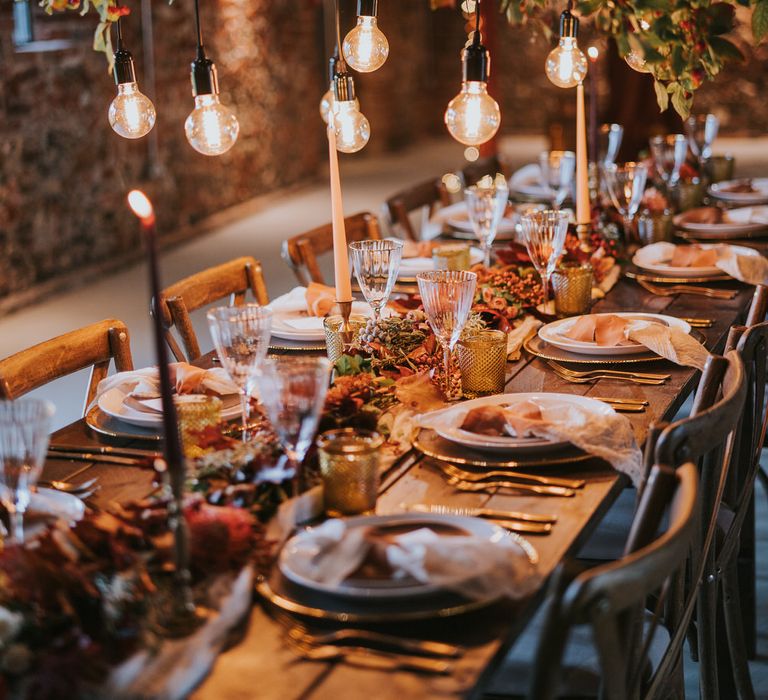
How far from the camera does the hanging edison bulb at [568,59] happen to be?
2555 millimetres

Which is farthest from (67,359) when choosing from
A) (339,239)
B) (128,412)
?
(339,239)

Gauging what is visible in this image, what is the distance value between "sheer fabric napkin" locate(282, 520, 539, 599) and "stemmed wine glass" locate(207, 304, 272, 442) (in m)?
0.43

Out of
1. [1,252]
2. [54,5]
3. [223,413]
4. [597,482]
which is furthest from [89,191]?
[597,482]

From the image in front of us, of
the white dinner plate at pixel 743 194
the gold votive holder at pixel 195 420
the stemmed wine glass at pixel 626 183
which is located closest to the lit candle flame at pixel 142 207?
the gold votive holder at pixel 195 420

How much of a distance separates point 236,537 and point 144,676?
0.83 ft

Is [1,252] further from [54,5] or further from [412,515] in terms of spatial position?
[412,515]

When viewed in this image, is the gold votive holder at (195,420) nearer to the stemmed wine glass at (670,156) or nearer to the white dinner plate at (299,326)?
the white dinner plate at (299,326)

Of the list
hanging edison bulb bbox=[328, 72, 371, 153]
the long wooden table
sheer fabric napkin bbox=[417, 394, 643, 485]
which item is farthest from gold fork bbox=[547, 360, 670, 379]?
hanging edison bulb bbox=[328, 72, 371, 153]

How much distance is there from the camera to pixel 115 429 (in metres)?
1.81

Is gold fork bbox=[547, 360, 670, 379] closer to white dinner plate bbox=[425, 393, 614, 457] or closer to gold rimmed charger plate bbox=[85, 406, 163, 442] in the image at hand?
white dinner plate bbox=[425, 393, 614, 457]

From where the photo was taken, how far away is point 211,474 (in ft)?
4.90

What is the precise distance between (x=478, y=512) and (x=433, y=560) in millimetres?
227

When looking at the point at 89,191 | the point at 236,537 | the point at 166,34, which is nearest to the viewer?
the point at 236,537

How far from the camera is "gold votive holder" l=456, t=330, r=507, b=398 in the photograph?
1878mm
